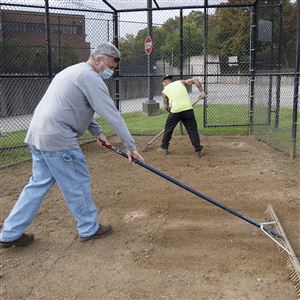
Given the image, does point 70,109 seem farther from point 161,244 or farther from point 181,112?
point 181,112

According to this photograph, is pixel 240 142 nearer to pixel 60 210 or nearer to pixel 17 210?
pixel 60 210

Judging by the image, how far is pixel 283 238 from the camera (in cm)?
387

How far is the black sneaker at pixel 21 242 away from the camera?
3.98m

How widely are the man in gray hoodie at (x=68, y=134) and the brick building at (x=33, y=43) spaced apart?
360 inches

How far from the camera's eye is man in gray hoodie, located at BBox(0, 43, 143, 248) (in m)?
3.71

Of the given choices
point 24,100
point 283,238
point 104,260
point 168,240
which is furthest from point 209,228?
point 24,100

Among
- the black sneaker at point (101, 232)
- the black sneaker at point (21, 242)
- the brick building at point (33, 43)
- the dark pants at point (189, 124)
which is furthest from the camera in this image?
the brick building at point (33, 43)

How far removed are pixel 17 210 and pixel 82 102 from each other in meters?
1.14

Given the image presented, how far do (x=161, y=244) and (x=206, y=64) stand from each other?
7.02 metres

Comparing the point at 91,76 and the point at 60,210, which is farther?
the point at 60,210

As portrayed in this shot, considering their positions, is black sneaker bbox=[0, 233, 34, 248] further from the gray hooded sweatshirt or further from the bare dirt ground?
the gray hooded sweatshirt

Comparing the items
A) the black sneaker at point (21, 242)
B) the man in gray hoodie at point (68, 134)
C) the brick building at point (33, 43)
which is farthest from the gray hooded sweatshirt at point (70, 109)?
the brick building at point (33, 43)

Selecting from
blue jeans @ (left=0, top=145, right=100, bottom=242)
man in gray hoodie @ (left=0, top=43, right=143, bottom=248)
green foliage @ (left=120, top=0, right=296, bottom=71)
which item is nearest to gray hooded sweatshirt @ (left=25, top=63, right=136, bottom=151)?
man in gray hoodie @ (left=0, top=43, right=143, bottom=248)

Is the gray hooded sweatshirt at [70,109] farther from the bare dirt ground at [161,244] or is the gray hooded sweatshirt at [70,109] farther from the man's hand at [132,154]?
the bare dirt ground at [161,244]
